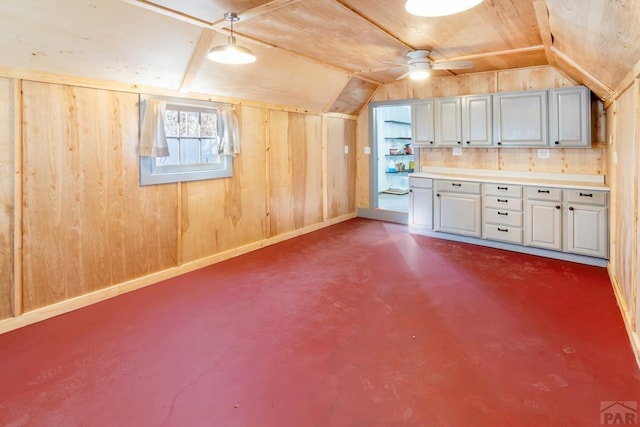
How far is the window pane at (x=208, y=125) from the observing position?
4.33 m

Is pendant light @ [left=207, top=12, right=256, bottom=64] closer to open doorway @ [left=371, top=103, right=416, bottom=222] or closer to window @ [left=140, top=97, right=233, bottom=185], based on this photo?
window @ [left=140, top=97, right=233, bottom=185]

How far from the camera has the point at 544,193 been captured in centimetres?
435

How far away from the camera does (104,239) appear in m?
3.42

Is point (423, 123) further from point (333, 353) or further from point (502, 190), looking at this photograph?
point (333, 353)

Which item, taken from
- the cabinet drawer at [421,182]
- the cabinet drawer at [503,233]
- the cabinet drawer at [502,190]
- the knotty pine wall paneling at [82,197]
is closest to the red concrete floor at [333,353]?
the knotty pine wall paneling at [82,197]

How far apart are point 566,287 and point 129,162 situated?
428 centimetres

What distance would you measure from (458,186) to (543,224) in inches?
44.8

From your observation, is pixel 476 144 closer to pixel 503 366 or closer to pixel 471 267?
pixel 471 267

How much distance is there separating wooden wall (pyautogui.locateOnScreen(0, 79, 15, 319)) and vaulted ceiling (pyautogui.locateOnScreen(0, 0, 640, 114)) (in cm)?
26

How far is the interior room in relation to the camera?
6.93 feet

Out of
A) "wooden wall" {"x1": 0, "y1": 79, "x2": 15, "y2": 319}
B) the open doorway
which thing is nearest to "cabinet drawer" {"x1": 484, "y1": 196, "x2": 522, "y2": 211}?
the open doorway

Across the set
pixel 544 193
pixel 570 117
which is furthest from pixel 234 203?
pixel 570 117

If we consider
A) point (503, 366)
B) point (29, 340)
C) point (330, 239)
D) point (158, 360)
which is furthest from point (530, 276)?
point (29, 340)

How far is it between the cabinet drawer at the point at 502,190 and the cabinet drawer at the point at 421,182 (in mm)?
778
